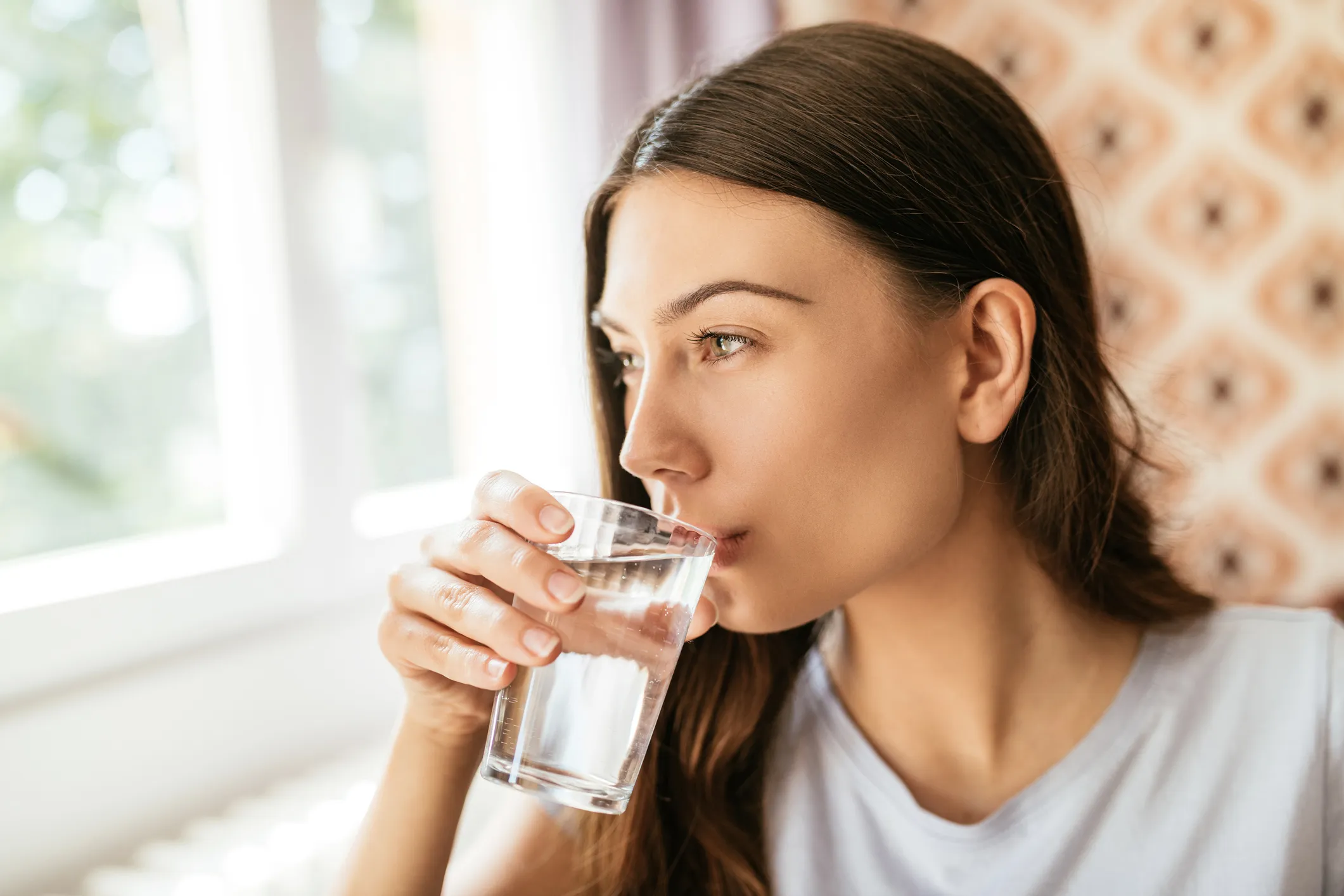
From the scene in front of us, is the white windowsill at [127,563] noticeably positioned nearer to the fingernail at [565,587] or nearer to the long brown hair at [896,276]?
the long brown hair at [896,276]

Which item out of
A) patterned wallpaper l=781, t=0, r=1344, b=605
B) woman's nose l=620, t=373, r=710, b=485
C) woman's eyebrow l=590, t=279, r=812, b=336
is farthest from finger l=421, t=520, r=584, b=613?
patterned wallpaper l=781, t=0, r=1344, b=605

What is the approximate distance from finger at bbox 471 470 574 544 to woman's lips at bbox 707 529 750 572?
0.76ft

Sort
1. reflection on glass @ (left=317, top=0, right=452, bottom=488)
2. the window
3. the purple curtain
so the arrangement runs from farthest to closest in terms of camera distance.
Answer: the purple curtain, reflection on glass @ (left=317, top=0, right=452, bottom=488), the window

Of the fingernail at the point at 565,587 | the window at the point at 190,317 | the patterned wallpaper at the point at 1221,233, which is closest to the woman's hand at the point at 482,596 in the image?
the fingernail at the point at 565,587

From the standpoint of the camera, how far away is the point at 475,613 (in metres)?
0.89

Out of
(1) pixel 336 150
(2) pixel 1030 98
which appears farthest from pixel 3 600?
(2) pixel 1030 98

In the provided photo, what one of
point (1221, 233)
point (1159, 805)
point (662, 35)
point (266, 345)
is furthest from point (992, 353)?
point (1221, 233)

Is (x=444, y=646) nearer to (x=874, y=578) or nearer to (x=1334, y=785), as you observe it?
(x=874, y=578)

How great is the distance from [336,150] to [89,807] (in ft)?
3.78

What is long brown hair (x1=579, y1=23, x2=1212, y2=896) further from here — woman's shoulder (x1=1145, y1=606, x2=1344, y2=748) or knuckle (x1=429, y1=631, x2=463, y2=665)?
knuckle (x1=429, y1=631, x2=463, y2=665)

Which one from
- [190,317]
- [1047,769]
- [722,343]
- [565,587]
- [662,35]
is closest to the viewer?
Answer: [565,587]

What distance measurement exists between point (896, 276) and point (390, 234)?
1.47m

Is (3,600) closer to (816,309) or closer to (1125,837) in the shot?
(816,309)

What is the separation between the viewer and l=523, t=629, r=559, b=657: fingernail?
0.83 metres
